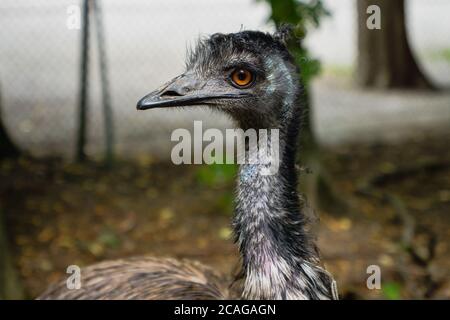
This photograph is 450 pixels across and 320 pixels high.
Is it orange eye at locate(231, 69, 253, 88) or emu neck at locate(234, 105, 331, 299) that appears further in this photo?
orange eye at locate(231, 69, 253, 88)

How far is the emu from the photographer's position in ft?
9.01

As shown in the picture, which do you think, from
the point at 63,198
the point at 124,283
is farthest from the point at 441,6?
the point at 124,283

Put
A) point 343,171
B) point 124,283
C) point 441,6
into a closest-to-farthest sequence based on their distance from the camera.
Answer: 1. point 124,283
2. point 343,171
3. point 441,6

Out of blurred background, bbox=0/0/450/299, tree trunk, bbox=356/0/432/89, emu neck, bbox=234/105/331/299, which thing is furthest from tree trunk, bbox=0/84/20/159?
tree trunk, bbox=356/0/432/89

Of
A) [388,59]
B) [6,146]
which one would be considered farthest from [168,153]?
[388,59]

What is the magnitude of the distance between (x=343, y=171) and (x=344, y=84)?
431 cm

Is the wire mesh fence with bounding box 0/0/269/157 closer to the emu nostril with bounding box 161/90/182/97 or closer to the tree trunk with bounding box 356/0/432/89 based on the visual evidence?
the tree trunk with bounding box 356/0/432/89

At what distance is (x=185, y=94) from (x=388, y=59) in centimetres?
870

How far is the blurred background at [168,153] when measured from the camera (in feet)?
17.8

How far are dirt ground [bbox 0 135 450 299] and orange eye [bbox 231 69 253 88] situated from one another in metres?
2.05

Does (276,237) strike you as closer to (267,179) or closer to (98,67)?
(267,179)

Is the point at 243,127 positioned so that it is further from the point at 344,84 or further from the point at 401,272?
the point at 344,84

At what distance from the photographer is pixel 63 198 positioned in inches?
259

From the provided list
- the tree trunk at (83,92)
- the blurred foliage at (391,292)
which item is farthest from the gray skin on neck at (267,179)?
the tree trunk at (83,92)
